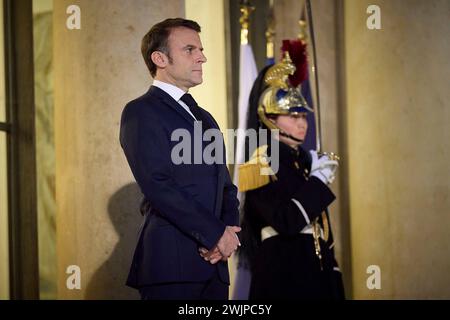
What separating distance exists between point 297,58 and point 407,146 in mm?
850

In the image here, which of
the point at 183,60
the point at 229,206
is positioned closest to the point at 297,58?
the point at 183,60

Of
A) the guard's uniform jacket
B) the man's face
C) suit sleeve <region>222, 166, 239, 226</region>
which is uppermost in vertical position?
the man's face

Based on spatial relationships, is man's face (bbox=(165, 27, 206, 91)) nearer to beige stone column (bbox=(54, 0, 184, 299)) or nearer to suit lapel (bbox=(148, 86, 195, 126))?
suit lapel (bbox=(148, 86, 195, 126))

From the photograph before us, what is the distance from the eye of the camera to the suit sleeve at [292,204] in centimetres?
330

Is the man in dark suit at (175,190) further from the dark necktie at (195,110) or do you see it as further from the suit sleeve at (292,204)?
the suit sleeve at (292,204)

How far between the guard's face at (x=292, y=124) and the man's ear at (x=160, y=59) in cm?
111

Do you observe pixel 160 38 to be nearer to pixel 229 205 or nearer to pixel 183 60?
pixel 183 60

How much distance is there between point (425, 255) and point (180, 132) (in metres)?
2.00

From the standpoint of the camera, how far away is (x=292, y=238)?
3396 mm

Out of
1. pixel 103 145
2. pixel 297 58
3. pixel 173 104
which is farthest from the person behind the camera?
pixel 297 58

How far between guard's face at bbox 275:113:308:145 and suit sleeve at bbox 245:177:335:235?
0.93 feet

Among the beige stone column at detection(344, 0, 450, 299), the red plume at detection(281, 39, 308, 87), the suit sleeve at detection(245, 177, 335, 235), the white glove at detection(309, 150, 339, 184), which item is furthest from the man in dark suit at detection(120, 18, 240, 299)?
the beige stone column at detection(344, 0, 450, 299)

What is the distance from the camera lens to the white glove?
338 cm
